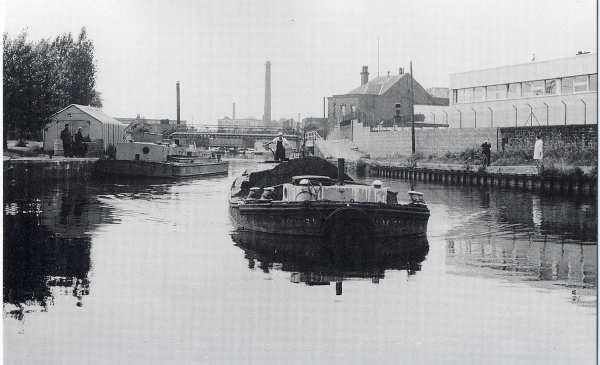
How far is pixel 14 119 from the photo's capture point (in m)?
29.3

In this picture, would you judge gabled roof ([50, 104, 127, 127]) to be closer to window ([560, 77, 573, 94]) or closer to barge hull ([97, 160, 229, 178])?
barge hull ([97, 160, 229, 178])

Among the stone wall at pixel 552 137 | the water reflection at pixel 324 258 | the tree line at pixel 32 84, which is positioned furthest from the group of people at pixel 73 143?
the water reflection at pixel 324 258

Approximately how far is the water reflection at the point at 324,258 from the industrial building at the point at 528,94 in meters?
25.1

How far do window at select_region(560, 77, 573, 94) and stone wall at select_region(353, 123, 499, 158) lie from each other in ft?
14.7

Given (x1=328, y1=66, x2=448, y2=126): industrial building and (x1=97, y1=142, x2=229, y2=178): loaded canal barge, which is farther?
(x1=328, y1=66, x2=448, y2=126): industrial building

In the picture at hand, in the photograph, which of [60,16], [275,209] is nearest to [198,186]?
[275,209]

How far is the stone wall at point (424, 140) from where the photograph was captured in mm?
44375

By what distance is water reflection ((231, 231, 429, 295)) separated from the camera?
1341 centimetres

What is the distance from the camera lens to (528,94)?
4541 centimetres

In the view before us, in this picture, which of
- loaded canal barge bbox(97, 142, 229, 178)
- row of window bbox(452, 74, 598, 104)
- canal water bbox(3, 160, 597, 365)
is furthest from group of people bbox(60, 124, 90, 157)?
row of window bbox(452, 74, 598, 104)

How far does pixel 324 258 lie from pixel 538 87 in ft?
110

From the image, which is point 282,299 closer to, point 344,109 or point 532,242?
point 532,242

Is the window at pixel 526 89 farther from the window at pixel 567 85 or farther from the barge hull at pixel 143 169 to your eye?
the barge hull at pixel 143 169

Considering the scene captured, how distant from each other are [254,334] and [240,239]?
7.87 m
